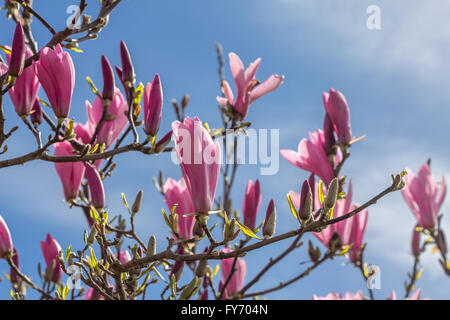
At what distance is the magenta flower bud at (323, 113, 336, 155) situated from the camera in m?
1.82

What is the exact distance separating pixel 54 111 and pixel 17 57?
21 cm

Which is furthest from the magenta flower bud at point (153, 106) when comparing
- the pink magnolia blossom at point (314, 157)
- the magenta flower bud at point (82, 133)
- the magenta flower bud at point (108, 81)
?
the pink magnolia blossom at point (314, 157)

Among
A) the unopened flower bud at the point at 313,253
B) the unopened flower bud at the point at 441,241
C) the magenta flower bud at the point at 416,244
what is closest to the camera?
the unopened flower bud at the point at 313,253

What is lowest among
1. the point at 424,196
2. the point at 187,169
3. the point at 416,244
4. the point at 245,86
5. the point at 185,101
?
the point at 187,169

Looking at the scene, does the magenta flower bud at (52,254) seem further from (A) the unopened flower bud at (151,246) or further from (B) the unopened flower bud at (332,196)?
(B) the unopened flower bud at (332,196)

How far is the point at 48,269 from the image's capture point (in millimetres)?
2076

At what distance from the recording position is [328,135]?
182 cm

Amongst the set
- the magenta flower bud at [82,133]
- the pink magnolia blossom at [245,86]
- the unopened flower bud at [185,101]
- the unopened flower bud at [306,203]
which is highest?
the unopened flower bud at [185,101]

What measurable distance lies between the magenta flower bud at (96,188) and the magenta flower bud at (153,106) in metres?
0.23

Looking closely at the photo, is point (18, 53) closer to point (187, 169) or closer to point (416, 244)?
point (187, 169)

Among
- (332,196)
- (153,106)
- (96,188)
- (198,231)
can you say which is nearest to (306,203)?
(332,196)

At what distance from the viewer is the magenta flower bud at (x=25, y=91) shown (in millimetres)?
1494

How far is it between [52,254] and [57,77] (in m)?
0.96
